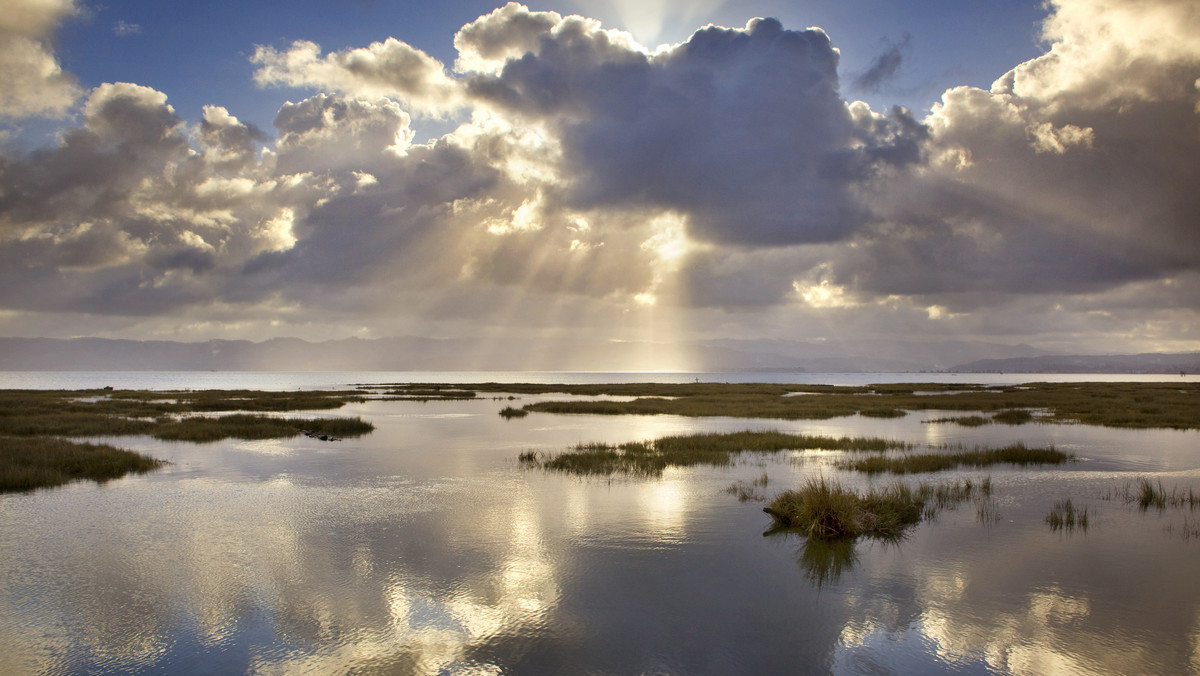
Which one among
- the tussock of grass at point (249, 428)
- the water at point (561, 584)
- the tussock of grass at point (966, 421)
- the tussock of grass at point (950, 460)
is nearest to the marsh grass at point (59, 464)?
the water at point (561, 584)

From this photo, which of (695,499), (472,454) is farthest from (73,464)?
(695,499)

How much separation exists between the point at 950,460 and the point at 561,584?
23914 mm

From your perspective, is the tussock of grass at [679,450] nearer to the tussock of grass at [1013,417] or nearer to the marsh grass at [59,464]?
the marsh grass at [59,464]

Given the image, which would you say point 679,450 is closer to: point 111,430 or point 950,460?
point 950,460

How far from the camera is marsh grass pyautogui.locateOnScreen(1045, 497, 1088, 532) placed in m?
19.2

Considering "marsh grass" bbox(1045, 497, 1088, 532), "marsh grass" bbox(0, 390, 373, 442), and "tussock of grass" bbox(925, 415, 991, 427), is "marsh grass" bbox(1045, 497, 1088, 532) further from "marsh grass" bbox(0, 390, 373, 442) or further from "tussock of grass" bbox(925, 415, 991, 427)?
"marsh grass" bbox(0, 390, 373, 442)

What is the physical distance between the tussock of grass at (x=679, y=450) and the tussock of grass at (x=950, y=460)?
4.74 metres

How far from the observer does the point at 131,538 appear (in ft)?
58.2

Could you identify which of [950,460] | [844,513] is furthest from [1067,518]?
[950,460]

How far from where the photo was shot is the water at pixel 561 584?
10.8 metres

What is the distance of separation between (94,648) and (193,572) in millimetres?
4029

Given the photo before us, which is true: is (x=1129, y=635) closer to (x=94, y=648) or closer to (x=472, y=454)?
(x=94, y=648)

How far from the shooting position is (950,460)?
30.6 m

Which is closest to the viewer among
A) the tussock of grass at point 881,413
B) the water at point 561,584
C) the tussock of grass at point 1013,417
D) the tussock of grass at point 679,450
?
the water at point 561,584
